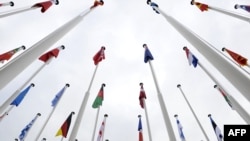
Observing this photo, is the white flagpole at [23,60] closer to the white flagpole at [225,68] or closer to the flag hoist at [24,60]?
the flag hoist at [24,60]

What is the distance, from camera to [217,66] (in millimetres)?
10195

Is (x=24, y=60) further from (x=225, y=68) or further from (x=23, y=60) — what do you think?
(x=225, y=68)

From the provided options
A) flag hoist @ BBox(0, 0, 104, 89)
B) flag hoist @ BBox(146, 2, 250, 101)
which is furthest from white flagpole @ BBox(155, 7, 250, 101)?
flag hoist @ BBox(0, 0, 104, 89)

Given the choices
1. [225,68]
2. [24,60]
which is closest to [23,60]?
[24,60]

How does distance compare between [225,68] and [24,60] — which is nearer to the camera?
[225,68]

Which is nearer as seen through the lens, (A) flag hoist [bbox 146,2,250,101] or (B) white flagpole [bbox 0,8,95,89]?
(A) flag hoist [bbox 146,2,250,101]

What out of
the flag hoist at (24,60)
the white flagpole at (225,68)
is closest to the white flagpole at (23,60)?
the flag hoist at (24,60)

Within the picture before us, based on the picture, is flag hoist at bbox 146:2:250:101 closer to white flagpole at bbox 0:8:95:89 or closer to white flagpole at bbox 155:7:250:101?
white flagpole at bbox 155:7:250:101

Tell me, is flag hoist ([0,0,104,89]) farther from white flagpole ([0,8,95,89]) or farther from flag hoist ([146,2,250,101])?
flag hoist ([146,2,250,101])

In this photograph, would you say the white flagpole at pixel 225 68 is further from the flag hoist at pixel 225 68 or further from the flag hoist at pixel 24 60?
the flag hoist at pixel 24 60

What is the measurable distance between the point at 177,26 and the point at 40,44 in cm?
765

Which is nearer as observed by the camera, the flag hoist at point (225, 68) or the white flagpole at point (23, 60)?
the flag hoist at point (225, 68)

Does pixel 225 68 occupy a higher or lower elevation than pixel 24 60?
lower

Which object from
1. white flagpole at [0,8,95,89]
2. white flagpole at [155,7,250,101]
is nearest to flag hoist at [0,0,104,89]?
white flagpole at [0,8,95,89]
